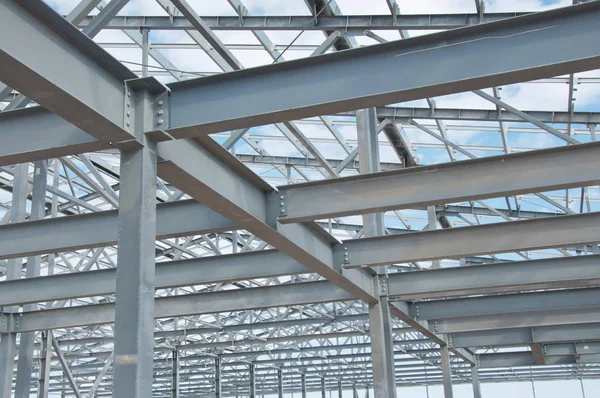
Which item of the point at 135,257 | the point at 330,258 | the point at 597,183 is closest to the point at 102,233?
the point at 330,258

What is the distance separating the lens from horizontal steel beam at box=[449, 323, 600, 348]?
77.0ft

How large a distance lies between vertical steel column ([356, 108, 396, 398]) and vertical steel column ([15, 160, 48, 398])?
Answer: 640 cm

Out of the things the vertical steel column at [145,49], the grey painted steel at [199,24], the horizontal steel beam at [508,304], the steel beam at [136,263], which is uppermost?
the vertical steel column at [145,49]

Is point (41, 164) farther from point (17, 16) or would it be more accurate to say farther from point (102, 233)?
point (17, 16)

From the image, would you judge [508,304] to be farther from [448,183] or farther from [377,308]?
[448,183]

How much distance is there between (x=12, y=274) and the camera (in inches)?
639

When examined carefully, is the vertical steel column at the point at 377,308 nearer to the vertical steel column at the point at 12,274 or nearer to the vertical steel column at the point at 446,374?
the vertical steel column at the point at 12,274

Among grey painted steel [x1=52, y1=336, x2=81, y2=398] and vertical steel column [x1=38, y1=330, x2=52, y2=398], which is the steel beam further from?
vertical steel column [x1=38, y1=330, x2=52, y2=398]

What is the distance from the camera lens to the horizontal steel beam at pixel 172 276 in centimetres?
1419

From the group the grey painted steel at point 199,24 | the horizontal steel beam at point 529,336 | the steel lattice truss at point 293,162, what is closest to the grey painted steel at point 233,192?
the steel lattice truss at point 293,162

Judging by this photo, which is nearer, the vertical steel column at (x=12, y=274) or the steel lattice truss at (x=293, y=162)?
the steel lattice truss at (x=293, y=162)

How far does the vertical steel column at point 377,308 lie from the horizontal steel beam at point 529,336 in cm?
1037

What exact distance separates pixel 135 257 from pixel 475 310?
41.4ft

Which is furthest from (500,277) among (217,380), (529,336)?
(217,380)
